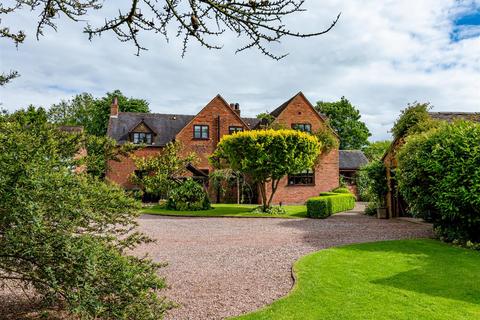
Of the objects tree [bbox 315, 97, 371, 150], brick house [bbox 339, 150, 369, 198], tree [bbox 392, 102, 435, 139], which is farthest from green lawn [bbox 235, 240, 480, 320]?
tree [bbox 315, 97, 371, 150]

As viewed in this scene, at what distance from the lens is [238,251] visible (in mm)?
11383

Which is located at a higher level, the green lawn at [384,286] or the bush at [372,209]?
the bush at [372,209]

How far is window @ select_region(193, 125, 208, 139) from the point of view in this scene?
32.3 meters

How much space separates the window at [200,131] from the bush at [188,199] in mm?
8313

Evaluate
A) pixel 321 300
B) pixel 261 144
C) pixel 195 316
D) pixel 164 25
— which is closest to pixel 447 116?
pixel 261 144

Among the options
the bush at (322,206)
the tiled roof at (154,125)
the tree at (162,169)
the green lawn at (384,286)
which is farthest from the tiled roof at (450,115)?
the tiled roof at (154,125)

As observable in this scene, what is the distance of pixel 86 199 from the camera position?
14.4 ft

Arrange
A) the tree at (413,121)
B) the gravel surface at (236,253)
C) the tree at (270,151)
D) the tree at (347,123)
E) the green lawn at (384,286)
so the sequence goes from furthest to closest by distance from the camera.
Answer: the tree at (347,123) → the tree at (270,151) → the tree at (413,121) → the gravel surface at (236,253) → the green lawn at (384,286)

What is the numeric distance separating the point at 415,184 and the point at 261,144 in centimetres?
931

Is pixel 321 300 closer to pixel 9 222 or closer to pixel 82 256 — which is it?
pixel 82 256

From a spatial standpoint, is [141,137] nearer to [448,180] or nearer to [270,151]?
[270,151]

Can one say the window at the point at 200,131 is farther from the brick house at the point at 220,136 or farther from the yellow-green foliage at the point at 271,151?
the yellow-green foliage at the point at 271,151

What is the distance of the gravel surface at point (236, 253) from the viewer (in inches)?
267

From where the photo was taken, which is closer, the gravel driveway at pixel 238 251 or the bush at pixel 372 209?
the gravel driveway at pixel 238 251
